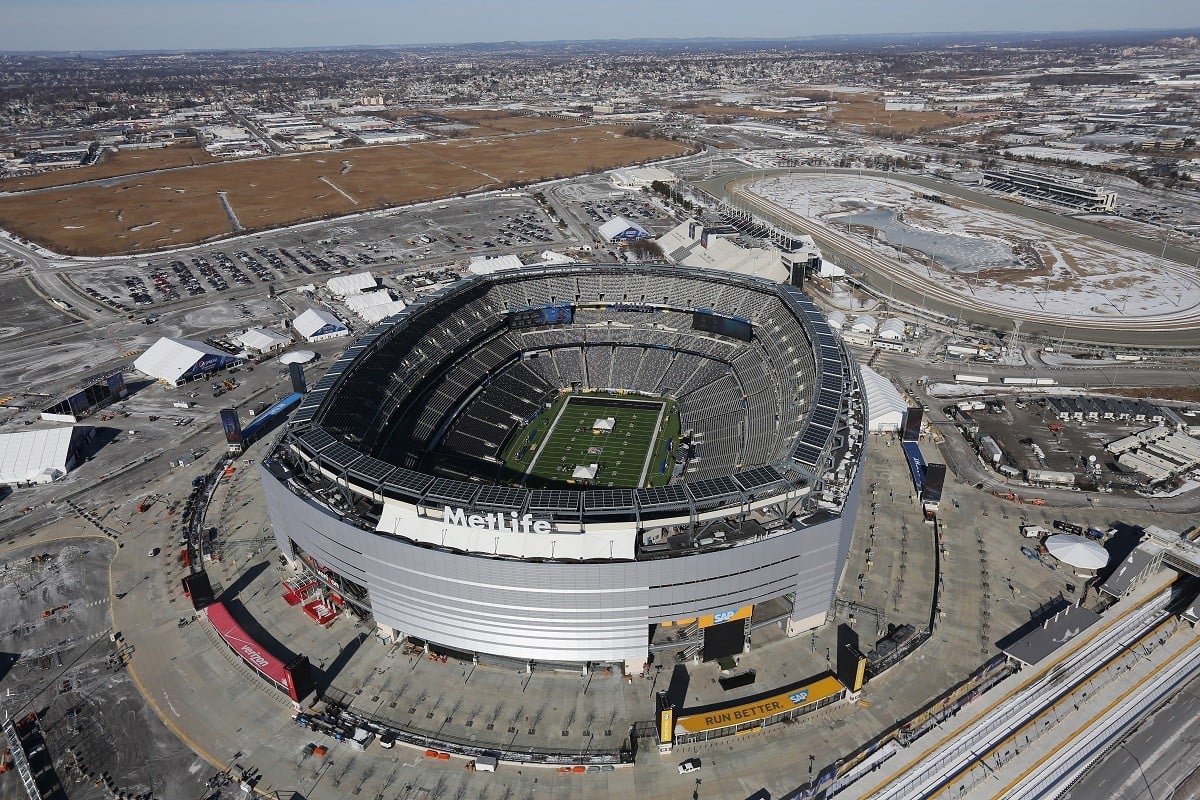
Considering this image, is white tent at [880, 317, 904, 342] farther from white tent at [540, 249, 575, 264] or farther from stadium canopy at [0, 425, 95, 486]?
stadium canopy at [0, 425, 95, 486]

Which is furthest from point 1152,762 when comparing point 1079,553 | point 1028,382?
point 1028,382

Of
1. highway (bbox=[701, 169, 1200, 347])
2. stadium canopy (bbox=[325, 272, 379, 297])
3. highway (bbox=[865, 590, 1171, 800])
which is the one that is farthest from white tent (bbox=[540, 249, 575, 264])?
highway (bbox=[865, 590, 1171, 800])

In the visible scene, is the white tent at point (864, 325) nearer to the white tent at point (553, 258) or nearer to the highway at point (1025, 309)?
the highway at point (1025, 309)

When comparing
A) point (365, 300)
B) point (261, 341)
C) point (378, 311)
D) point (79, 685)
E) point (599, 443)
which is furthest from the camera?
point (365, 300)

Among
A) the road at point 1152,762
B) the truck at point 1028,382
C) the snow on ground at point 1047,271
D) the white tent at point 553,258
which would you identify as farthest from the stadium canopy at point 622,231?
the road at point 1152,762

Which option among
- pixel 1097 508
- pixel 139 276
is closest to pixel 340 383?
pixel 1097 508

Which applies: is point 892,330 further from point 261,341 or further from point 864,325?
point 261,341

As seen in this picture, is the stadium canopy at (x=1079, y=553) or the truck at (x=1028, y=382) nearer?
the stadium canopy at (x=1079, y=553)
